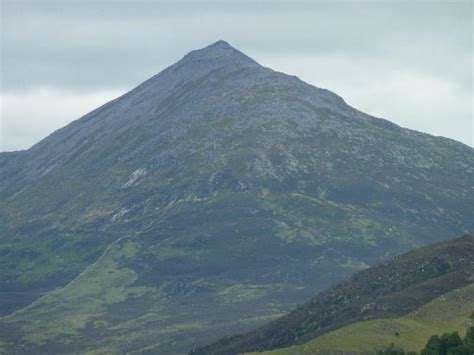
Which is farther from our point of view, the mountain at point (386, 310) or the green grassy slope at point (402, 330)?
the mountain at point (386, 310)

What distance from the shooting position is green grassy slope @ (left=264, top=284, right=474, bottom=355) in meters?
109

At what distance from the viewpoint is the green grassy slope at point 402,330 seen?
10938cm

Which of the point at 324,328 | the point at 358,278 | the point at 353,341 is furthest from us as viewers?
the point at 358,278

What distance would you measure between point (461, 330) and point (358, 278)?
4993 cm

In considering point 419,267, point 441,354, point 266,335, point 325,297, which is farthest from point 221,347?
point 441,354

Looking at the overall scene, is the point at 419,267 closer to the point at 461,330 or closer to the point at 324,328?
the point at 324,328

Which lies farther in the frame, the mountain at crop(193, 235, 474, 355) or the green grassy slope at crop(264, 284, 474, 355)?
the mountain at crop(193, 235, 474, 355)

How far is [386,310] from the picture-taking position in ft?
423

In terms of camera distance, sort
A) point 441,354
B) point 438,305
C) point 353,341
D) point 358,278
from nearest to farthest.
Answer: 1. point 441,354
2. point 353,341
3. point 438,305
4. point 358,278

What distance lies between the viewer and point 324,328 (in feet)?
434

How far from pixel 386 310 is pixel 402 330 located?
50.5 ft

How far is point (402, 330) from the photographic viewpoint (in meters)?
114

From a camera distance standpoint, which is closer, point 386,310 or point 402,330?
point 402,330

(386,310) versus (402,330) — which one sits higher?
(386,310)
